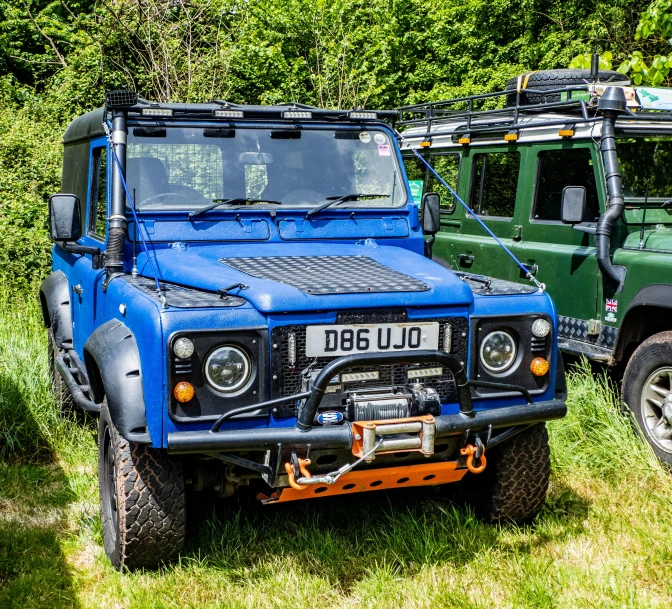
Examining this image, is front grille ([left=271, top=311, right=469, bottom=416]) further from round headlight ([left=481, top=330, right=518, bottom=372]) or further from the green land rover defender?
the green land rover defender

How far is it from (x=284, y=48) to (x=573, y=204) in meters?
9.11

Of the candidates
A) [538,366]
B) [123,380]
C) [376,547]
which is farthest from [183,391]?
[538,366]

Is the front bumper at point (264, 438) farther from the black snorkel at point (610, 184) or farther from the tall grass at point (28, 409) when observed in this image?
the black snorkel at point (610, 184)

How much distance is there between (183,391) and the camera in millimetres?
3271

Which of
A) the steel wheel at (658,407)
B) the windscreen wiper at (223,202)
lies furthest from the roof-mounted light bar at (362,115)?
the steel wheel at (658,407)

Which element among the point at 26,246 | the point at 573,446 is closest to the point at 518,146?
the point at 573,446

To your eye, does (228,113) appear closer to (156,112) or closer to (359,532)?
(156,112)

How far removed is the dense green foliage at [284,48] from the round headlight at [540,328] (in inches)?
346

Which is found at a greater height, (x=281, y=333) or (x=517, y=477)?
(x=281, y=333)

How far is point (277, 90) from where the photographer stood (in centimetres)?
1359

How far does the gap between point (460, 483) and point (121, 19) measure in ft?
35.3

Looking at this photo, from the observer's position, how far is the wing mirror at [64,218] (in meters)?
4.34

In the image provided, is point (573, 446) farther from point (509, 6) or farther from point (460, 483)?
point (509, 6)

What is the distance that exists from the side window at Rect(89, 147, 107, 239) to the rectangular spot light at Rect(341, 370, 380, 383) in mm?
1950
